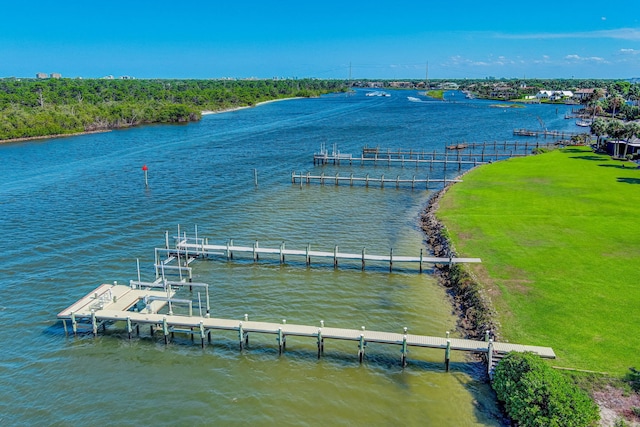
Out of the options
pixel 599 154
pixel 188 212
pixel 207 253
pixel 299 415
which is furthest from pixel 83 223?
pixel 599 154

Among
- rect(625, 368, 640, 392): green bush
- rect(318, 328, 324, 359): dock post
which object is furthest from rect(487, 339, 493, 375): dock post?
rect(318, 328, 324, 359): dock post

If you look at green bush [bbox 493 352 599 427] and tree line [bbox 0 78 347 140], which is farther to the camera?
tree line [bbox 0 78 347 140]

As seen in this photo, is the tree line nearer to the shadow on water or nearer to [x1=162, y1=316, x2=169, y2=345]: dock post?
the shadow on water

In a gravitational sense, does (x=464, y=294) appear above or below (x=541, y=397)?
below

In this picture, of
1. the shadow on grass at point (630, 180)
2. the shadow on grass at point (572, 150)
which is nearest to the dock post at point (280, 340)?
the shadow on grass at point (630, 180)

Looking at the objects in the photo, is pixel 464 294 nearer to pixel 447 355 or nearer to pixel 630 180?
pixel 447 355

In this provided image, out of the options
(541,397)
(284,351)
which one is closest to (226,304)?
(284,351)

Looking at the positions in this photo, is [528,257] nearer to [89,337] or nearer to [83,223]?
[89,337]
